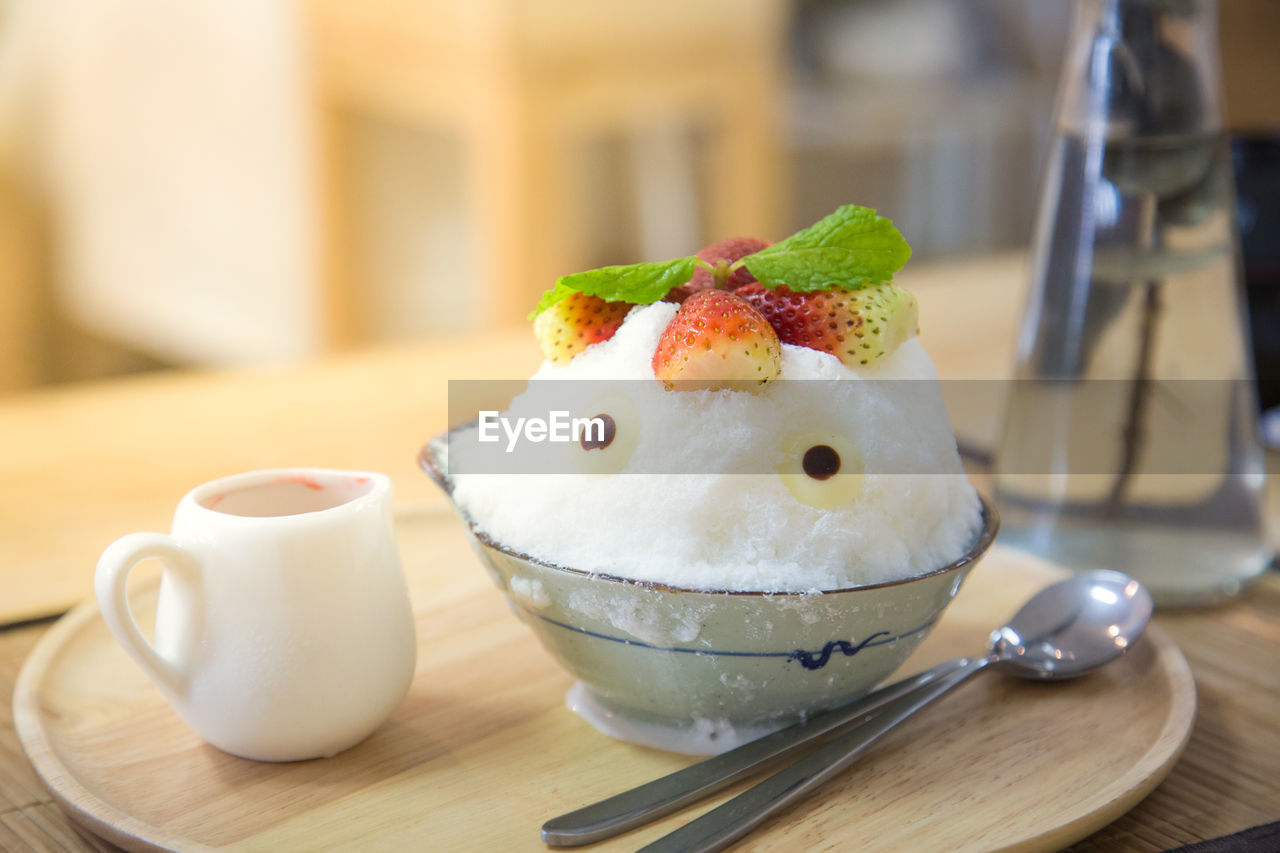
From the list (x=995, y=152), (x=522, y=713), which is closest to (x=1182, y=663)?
(x=522, y=713)

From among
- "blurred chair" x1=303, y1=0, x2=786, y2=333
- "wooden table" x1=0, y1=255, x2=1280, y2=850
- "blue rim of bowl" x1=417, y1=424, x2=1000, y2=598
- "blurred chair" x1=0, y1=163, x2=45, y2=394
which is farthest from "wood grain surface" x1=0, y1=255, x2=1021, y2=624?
"blurred chair" x1=0, y1=163, x2=45, y2=394

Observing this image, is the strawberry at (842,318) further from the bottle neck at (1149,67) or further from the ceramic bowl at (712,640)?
the bottle neck at (1149,67)

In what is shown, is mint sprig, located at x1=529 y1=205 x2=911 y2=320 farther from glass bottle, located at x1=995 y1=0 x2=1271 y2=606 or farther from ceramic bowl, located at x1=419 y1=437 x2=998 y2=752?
glass bottle, located at x1=995 y1=0 x2=1271 y2=606

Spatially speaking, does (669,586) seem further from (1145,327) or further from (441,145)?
(441,145)

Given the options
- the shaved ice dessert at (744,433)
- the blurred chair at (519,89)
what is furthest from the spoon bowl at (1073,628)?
the blurred chair at (519,89)

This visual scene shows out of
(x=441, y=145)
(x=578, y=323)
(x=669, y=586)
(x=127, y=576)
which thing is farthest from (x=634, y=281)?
(x=441, y=145)

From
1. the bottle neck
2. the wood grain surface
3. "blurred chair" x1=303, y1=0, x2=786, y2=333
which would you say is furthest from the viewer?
"blurred chair" x1=303, y1=0, x2=786, y2=333
